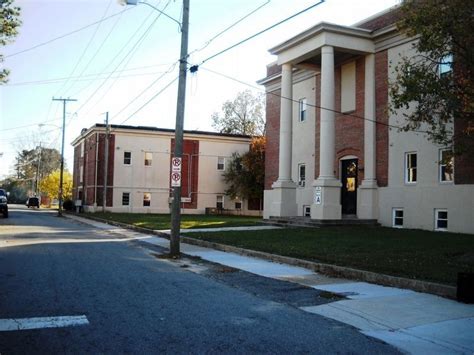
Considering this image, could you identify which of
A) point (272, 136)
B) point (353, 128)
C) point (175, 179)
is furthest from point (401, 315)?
point (272, 136)

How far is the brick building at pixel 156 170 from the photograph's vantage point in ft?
174

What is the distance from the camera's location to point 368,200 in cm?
2531

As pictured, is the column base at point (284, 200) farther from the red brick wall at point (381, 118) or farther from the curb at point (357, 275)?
the curb at point (357, 275)

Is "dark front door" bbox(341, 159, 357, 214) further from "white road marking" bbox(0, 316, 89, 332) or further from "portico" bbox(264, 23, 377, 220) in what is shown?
"white road marking" bbox(0, 316, 89, 332)

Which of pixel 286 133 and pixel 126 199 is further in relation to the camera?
pixel 126 199

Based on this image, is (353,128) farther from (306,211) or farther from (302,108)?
(306,211)

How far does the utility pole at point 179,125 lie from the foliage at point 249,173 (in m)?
34.0

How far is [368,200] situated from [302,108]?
8.67m

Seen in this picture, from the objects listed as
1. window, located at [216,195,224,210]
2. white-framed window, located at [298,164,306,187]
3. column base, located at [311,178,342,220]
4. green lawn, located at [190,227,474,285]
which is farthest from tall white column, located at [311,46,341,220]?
window, located at [216,195,224,210]

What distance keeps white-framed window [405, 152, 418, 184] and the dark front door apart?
3433 mm

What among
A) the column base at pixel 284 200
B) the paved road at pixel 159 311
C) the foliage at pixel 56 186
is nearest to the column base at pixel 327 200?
the column base at pixel 284 200

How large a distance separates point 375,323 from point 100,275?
5.97 meters

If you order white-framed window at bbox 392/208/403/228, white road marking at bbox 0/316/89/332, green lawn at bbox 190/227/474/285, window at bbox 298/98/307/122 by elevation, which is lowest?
white road marking at bbox 0/316/89/332

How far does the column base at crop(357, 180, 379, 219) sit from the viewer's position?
82.5 ft
